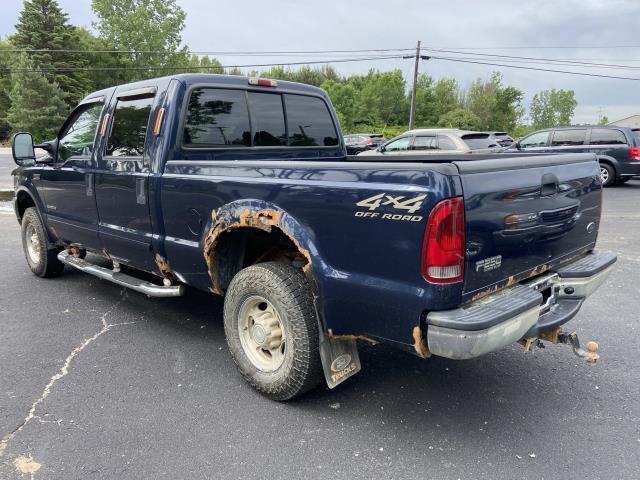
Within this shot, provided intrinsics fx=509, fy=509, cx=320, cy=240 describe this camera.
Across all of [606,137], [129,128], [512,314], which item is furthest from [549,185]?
[606,137]

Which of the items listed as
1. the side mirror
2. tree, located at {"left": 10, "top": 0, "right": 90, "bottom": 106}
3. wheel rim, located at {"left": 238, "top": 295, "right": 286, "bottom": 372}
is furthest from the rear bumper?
tree, located at {"left": 10, "top": 0, "right": 90, "bottom": 106}

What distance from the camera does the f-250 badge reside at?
7.64 feet

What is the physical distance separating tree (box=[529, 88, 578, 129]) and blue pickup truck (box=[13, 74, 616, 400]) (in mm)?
92657

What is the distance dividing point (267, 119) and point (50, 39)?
6086 cm

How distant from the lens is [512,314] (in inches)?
98.7

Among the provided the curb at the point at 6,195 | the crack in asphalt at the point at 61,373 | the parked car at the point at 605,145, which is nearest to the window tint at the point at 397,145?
the parked car at the point at 605,145

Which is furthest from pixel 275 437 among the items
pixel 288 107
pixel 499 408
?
pixel 288 107

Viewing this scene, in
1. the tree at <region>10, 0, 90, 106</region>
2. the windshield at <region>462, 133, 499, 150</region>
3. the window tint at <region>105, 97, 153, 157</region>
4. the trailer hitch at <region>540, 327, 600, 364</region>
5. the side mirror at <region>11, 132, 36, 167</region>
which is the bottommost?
the trailer hitch at <region>540, 327, 600, 364</region>

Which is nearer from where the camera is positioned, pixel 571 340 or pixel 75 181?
pixel 571 340

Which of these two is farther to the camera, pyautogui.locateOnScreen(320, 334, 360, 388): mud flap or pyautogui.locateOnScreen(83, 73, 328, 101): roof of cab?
pyautogui.locateOnScreen(83, 73, 328, 101): roof of cab

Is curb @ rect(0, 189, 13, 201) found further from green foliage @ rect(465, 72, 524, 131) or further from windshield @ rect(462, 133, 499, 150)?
green foliage @ rect(465, 72, 524, 131)

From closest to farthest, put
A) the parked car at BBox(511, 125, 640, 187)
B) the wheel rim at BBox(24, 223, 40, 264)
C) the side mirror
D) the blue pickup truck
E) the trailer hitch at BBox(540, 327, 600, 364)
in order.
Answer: the blue pickup truck, the trailer hitch at BBox(540, 327, 600, 364), the side mirror, the wheel rim at BBox(24, 223, 40, 264), the parked car at BBox(511, 125, 640, 187)

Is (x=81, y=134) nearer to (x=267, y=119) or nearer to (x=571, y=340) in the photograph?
(x=267, y=119)

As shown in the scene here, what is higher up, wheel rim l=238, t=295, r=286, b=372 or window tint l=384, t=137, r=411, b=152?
window tint l=384, t=137, r=411, b=152
